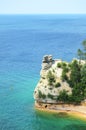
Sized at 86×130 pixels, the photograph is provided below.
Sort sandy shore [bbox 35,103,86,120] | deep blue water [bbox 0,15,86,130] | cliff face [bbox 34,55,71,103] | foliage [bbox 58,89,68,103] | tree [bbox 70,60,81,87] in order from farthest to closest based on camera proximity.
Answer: tree [bbox 70,60,81,87] → cliff face [bbox 34,55,71,103] → foliage [bbox 58,89,68,103] → sandy shore [bbox 35,103,86,120] → deep blue water [bbox 0,15,86,130]

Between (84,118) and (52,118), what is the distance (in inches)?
285

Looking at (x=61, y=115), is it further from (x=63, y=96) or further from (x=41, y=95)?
(x=41, y=95)

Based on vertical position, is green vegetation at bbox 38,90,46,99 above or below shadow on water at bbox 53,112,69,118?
above

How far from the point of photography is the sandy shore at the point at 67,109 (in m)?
73.8

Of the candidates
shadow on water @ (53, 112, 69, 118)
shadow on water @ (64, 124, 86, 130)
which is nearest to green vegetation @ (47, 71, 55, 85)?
shadow on water @ (53, 112, 69, 118)

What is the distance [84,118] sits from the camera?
7212 cm

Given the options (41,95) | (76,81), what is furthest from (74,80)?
(41,95)

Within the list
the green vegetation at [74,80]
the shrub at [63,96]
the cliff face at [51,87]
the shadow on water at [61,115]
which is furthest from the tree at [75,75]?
the shadow on water at [61,115]

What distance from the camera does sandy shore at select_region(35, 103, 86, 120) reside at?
242 ft

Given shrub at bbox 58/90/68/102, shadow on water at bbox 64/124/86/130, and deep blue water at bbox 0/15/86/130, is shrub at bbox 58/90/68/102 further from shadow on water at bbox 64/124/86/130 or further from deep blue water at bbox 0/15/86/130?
shadow on water at bbox 64/124/86/130

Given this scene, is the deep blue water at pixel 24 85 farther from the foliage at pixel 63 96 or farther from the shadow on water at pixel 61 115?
the foliage at pixel 63 96

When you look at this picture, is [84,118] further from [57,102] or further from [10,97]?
[10,97]

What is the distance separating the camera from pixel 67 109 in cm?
7512

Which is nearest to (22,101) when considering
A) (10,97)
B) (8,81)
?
(10,97)
